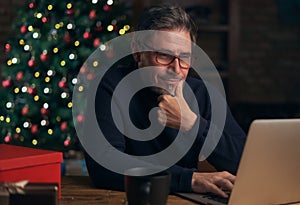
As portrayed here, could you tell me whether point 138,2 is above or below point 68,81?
above

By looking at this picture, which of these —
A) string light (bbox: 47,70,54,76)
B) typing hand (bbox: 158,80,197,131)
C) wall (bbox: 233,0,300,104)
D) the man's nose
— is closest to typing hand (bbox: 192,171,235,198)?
typing hand (bbox: 158,80,197,131)

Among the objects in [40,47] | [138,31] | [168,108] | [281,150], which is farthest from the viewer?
[40,47]

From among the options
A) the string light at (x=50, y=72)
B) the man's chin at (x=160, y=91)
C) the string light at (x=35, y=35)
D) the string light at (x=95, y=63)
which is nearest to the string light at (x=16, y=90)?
the string light at (x=50, y=72)

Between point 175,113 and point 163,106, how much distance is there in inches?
2.2

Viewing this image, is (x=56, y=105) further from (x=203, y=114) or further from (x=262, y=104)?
(x=262, y=104)

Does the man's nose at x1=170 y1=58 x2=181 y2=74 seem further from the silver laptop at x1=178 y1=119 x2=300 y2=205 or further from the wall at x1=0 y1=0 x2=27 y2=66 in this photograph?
the wall at x1=0 y1=0 x2=27 y2=66

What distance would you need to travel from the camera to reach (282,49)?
18.5ft

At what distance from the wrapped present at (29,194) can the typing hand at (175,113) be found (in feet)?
1.99

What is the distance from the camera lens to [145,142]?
5.83 ft

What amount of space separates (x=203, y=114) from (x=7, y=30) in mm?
3655

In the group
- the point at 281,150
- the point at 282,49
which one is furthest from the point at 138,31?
the point at 282,49

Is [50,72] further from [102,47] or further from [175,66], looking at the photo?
[175,66]

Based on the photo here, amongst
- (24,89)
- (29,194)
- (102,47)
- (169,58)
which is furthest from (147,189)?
(24,89)

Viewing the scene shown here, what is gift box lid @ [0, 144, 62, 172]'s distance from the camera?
1.23 meters
